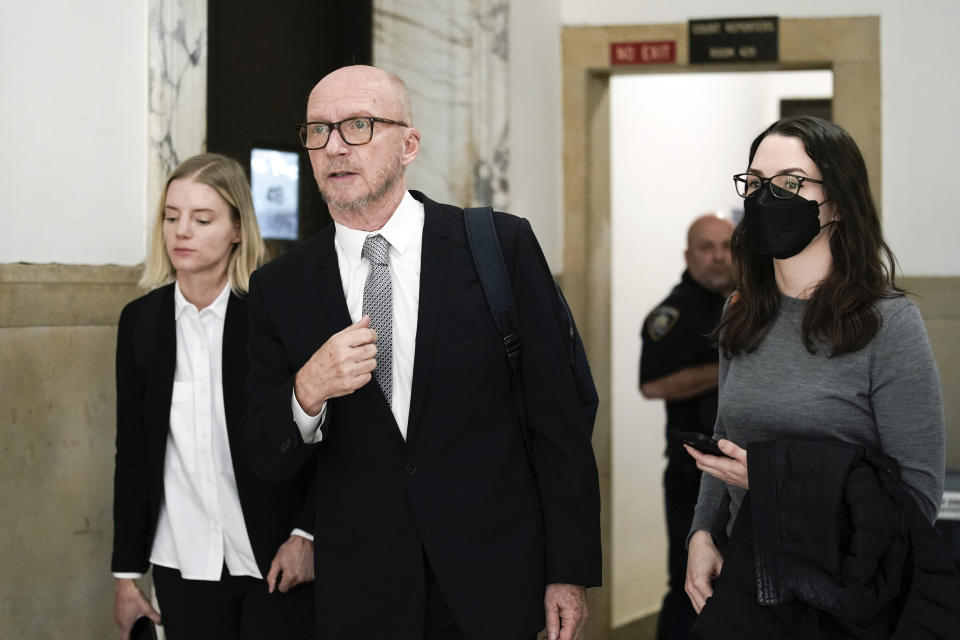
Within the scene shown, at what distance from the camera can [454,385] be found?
2.13 metres

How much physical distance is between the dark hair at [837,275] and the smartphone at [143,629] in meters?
1.42

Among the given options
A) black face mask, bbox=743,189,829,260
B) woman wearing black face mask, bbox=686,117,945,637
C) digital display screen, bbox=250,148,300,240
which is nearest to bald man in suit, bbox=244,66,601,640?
woman wearing black face mask, bbox=686,117,945,637

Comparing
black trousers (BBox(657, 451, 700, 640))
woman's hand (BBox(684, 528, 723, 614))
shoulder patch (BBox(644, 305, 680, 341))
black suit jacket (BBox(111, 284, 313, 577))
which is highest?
shoulder patch (BBox(644, 305, 680, 341))

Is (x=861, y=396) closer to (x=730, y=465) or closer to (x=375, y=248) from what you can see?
(x=730, y=465)

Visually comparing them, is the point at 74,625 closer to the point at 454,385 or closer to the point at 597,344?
the point at 454,385

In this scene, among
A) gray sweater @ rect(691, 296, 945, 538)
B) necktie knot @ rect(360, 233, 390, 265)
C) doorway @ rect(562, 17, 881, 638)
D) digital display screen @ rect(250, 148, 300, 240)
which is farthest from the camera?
doorway @ rect(562, 17, 881, 638)

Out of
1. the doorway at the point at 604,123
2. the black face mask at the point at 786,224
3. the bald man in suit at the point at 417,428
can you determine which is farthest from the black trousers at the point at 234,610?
the doorway at the point at 604,123

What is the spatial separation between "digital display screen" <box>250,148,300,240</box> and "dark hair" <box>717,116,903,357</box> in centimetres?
215

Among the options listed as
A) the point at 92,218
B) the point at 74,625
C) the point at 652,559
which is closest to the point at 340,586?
the point at 74,625

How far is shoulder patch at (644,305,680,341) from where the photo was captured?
4332 millimetres

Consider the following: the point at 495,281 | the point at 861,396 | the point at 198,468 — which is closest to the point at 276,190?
the point at 198,468

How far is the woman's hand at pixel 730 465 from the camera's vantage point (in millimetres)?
2078

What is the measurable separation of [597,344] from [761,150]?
322 cm

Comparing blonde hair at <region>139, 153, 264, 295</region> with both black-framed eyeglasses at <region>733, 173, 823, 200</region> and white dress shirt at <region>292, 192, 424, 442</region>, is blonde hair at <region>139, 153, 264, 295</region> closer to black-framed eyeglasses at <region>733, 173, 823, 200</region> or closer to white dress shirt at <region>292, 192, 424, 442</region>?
white dress shirt at <region>292, 192, 424, 442</region>
